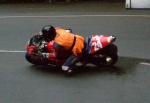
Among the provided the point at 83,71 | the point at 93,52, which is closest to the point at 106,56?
the point at 93,52

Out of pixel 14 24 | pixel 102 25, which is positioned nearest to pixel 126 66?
pixel 102 25

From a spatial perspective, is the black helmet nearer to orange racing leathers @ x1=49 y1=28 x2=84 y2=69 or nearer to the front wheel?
orange racing leathers @ x1=49 y1=28 x2=84 y2=69

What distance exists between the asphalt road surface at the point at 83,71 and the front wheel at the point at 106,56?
15 cm

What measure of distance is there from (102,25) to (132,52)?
105 inches

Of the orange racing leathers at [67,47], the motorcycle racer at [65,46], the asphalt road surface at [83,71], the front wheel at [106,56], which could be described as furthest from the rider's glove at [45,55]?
the front wheel at [106,56]

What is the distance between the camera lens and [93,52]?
8.38m

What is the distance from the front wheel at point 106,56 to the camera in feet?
27.7

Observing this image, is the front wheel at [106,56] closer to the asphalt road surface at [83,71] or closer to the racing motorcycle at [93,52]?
the racing motorcycle at [93,52]

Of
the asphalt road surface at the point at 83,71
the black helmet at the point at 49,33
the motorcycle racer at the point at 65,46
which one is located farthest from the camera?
the black helmet at the point at 49,33

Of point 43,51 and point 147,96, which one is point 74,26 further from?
point 147,96

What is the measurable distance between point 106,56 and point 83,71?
48 cm

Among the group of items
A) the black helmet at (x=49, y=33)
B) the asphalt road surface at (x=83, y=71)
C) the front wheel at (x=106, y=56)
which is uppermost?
the black helmet at (x=49, y=33)

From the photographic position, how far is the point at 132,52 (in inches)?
372

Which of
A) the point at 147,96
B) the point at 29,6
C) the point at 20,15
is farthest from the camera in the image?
the point at 29,6
